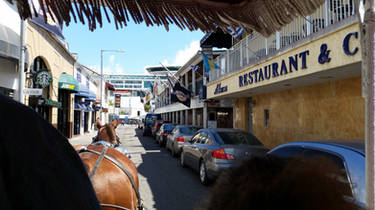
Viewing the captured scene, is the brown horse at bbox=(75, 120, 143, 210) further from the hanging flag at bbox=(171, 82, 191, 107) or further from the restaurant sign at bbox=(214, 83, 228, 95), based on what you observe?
the hanging flag at bbox=(171, 82, 191, 107)

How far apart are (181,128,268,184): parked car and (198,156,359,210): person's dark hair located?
208 inches

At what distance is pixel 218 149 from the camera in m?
6.75

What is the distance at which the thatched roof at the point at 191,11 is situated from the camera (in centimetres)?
175

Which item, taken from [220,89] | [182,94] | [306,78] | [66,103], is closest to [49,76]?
[66,103]

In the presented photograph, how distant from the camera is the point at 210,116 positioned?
2047 centimetres

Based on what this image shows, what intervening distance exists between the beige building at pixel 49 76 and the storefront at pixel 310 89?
32.0 ft

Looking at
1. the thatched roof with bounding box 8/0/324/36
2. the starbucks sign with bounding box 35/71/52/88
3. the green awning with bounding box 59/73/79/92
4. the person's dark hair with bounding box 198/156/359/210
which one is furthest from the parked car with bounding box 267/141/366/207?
the green awning with bounding box 59/73/79/92

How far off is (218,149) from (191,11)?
5.29m

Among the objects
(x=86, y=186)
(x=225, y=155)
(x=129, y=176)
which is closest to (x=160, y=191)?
(x=225, y=155)

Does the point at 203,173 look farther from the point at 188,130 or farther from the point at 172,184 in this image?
the point at 188,130

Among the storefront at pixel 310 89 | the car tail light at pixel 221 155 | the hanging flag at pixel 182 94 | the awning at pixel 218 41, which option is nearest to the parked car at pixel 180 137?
the storefront at pixel 310 89

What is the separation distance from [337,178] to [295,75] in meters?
7.19

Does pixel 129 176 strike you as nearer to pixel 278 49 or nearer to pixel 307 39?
pixel 307 39

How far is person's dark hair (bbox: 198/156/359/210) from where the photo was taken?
0.70m
